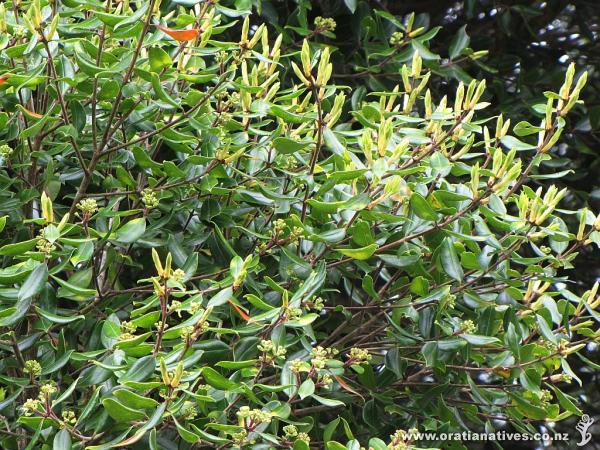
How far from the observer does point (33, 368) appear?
1.91 meters

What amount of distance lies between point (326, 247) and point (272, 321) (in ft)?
0.86

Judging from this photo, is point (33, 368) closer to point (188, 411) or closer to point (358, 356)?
point (188, 411)

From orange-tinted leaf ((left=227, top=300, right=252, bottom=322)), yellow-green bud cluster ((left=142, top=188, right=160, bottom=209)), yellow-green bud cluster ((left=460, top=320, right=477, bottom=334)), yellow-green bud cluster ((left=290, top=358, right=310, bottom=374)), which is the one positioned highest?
yellow-green bud cluster ((left=142, top=188, right=160, bottom=209))

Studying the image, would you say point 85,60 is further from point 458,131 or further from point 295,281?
point 458,131

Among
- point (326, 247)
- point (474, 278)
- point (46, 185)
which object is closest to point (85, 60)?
point (46, 185)

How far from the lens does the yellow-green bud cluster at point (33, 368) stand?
1911 millimetres

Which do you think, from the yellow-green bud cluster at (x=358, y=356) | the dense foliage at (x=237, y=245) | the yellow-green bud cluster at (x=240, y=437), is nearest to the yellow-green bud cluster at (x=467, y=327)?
the dense foliage at (x=237, y=245)

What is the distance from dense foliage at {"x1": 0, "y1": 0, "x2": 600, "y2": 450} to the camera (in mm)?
1836

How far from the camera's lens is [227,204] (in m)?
2.24

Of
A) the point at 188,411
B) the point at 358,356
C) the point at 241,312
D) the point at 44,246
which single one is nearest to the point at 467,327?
the point at 358,356

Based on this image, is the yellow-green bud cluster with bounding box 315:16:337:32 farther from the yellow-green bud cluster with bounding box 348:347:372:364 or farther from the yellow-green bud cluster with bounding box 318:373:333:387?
the yellow-green bud cluster with bounding box 318:373:333:387

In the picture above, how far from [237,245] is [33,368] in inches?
23.5

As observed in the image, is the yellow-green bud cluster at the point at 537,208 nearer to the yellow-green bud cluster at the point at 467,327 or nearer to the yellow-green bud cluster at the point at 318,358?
the yellow-green bud cluster at the point at 467,327

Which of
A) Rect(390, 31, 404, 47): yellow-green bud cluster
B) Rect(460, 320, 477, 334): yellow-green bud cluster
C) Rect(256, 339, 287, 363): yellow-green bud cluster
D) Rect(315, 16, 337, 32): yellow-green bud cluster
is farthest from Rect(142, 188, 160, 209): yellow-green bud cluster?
Rect(390, 31, 404, 47): yellow-green bud cluster
